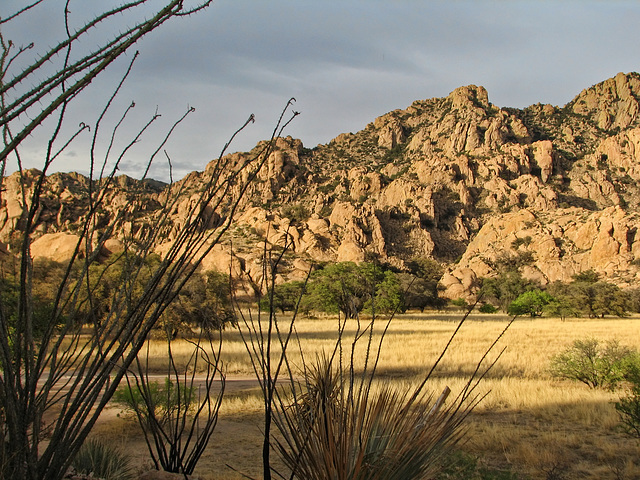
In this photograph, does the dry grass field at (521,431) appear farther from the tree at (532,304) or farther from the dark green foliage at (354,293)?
the tree at (532,304)

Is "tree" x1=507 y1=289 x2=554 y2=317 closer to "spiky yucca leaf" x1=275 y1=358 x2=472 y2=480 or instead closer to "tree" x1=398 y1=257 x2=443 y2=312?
"tree" x1=398 y1=257 x2=443 y2=312

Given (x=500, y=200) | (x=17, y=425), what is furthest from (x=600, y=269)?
(x=17, y=425)

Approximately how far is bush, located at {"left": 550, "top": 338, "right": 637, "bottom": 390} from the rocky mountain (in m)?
41.4

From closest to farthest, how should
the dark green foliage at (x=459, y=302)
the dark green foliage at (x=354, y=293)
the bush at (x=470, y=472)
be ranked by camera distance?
the bush at (x=470, y=472) < the dark green foliage at (x=354, y=293) < the dark green foliage at (x=459, y=302)

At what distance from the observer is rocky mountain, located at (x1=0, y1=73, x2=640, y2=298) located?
210 feet

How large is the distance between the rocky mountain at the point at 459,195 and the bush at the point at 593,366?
41.4 meters

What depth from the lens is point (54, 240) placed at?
208ft

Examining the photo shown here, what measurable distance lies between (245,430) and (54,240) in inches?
2627

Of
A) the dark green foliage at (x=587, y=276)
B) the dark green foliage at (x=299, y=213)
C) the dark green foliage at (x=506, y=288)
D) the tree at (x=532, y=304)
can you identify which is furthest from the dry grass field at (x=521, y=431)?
the dark green foliage at (x=299, y=213)

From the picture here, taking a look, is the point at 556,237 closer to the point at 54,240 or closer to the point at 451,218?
the point at 451,218

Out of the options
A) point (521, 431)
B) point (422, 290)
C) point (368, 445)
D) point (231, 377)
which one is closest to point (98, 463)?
point (368, 445)

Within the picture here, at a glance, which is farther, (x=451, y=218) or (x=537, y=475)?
(x=451, y=218)

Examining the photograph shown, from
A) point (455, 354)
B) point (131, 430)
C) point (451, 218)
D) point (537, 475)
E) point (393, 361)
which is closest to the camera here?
A: point (537, 475)

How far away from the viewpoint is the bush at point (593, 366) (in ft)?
35.1
